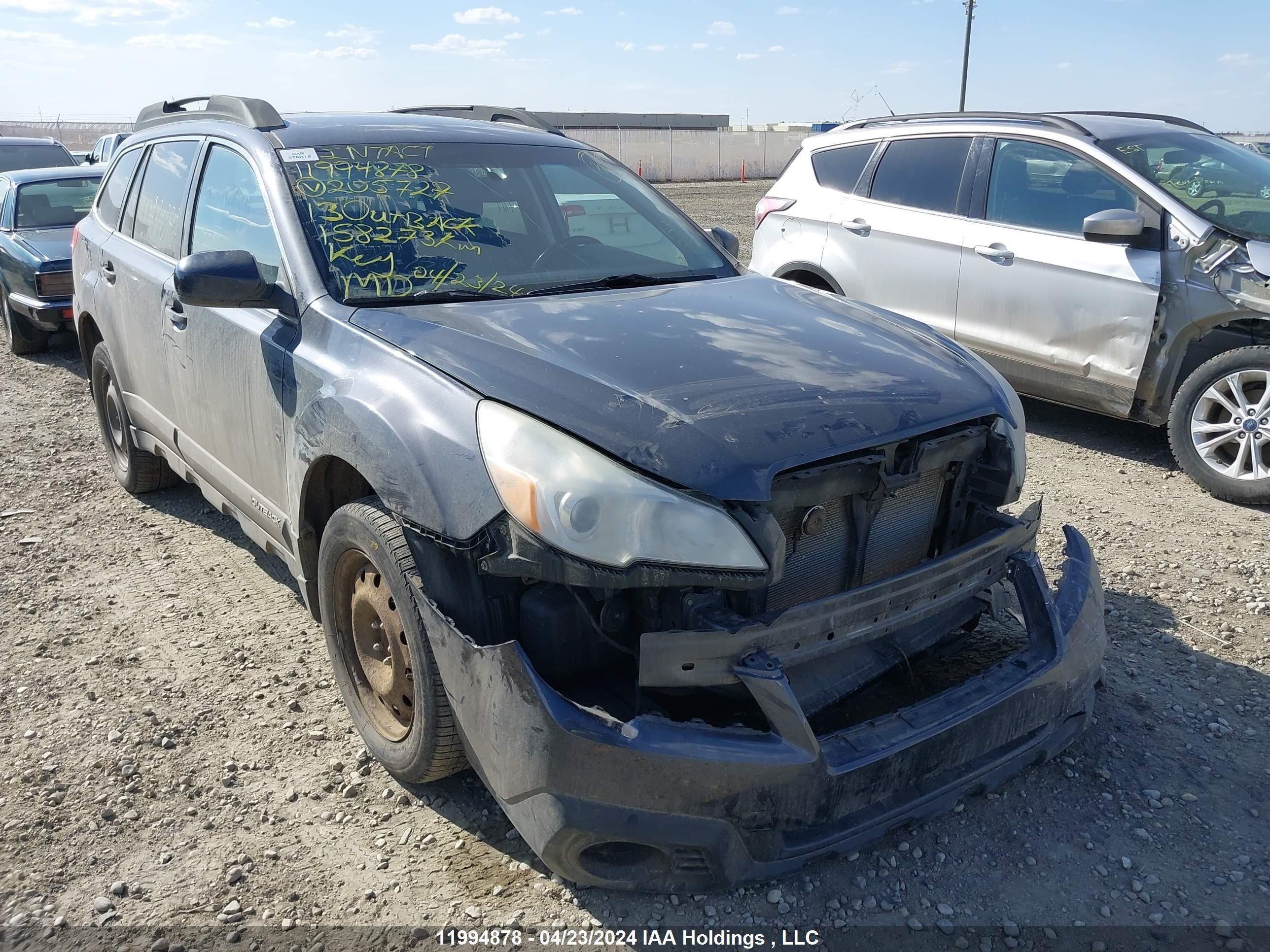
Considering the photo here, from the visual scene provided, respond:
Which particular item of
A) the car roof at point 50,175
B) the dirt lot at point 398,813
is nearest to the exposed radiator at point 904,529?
the dirt lot at point 398,813

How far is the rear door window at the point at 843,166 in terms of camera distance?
681 centimetres

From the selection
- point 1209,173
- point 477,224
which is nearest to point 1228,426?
point 1209,173

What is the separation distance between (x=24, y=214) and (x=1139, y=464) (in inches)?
381

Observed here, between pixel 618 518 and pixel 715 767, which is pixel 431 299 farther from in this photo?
pixel 715 767

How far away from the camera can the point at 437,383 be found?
2.53m

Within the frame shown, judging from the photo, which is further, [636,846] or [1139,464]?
[1139,464]

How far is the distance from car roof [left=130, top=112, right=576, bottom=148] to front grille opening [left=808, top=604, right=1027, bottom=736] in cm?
248

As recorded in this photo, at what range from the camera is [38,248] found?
884 centimetres

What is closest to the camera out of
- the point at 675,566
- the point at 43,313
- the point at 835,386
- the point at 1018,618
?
the point at 675,566

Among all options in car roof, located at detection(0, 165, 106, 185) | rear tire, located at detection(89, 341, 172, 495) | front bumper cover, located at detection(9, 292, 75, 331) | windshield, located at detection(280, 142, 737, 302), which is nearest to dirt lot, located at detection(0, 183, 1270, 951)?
rear tire, located at detection(89, 341, 172, 495)

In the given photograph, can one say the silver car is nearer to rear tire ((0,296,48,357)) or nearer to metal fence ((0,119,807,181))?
rear tire ((0,296,48,357))

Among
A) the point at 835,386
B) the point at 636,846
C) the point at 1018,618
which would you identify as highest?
the point at 835,386

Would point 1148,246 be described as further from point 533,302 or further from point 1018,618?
point 533,302

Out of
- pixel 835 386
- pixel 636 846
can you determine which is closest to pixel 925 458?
pixel 835 386
